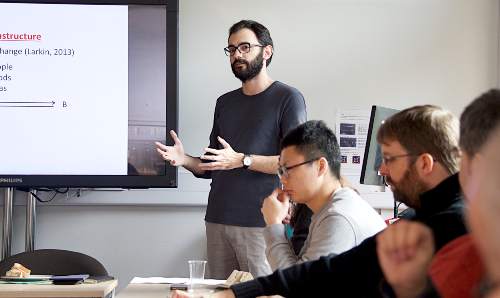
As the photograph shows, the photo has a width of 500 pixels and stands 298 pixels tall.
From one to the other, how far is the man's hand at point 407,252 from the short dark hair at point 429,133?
1.94 ft

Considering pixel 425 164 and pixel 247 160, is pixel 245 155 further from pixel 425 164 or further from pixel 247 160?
pixel 425 164

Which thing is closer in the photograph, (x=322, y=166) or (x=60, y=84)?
(x=322, y=166)

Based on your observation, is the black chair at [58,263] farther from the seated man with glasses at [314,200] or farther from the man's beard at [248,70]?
the seated man with glasses at [314,200]

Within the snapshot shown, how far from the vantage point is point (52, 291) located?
2.62 meters

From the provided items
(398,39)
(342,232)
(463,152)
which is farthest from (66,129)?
(463,152)

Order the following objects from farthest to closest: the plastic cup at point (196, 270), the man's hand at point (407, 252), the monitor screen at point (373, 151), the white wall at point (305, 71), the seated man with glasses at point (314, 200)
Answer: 1. the white wall at point (305, 71)
2. the monitor screen at point (373, 151)
3. the plastic cup at point (196, 270)
4. the seated man with glasses at point (314, 200)
5. the man's hand at point (407, 252)

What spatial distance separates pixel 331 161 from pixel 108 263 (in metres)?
2.29

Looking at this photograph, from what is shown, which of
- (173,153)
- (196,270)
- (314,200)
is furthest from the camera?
(173,153)

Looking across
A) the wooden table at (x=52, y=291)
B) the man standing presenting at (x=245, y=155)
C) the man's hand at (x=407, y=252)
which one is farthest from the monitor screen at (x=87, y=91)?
the man's hand at (x=407, y=252)

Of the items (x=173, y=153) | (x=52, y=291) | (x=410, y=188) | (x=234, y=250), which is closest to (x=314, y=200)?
(x=410, y=188)

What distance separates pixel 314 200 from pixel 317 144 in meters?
0.20

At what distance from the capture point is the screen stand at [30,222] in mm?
4168

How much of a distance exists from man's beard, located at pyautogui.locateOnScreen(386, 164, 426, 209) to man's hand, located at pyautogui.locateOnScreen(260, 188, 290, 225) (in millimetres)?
743

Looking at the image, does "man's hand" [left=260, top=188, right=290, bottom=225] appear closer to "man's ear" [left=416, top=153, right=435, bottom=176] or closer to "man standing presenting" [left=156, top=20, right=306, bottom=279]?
"man's ear" [left=416, top=153, right=435, bottom=176]
